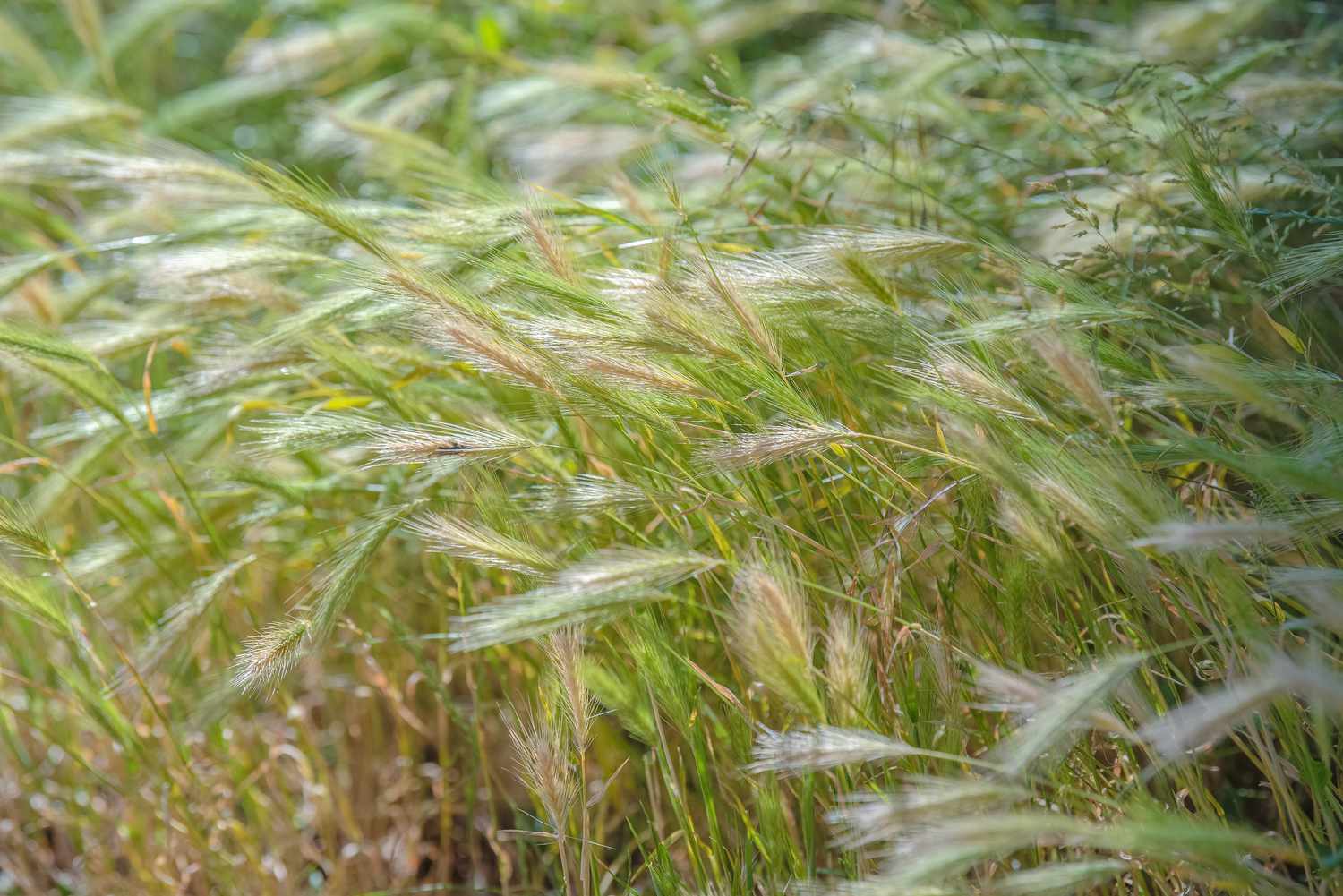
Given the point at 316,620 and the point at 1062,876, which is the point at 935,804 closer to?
the point at 1062,876

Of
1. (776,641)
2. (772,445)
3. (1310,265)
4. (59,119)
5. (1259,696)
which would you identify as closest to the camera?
(1259,696)

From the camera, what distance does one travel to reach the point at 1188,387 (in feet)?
3.01

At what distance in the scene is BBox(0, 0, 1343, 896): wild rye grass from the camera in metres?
0.87

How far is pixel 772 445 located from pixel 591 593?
20 cm

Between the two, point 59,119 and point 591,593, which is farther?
point 59,119

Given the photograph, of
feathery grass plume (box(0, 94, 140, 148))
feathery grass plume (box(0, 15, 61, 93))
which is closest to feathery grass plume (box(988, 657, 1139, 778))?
feathery grass plume (box(0, 94, 140, 148))

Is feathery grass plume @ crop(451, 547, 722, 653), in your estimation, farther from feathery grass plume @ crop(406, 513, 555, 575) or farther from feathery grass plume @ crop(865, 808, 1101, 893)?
feathery grass plume @ crop(865, 808, 1101, 893)

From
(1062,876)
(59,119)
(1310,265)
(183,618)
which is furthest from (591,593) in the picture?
(59,119)

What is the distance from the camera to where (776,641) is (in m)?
0.80

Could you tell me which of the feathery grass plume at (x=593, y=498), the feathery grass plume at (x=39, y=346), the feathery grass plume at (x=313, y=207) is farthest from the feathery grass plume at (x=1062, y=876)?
the feathery grass plume at (x=39, y=346)

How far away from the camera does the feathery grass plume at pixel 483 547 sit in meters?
0.92

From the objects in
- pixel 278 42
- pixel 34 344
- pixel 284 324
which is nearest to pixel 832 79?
pixel 284 324

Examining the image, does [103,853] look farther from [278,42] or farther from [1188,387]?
[278,42]

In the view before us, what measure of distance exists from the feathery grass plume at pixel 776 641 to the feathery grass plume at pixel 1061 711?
14 centimetres
